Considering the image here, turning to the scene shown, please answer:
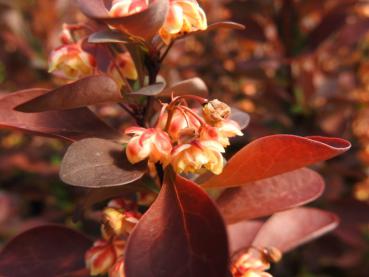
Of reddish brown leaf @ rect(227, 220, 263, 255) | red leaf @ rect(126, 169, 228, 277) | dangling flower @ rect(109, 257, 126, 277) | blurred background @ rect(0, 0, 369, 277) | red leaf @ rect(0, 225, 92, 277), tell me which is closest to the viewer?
red leaf @ rect(126, 169, 228, 277)

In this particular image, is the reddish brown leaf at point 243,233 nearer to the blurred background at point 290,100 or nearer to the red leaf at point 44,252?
the red leaf at point 44,252

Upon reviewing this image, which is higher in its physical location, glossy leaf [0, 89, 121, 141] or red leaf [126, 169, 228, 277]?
glossy leaf [0, 89, 121, 141]

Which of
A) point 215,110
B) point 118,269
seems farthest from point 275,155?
point 118,269

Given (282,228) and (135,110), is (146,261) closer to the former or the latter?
(135,110)

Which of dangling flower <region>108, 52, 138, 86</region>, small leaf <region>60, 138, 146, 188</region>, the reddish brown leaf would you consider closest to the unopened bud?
→ small leaf <region>60, 138, 146, 188</region>

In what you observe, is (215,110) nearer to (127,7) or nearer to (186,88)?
(186,88)

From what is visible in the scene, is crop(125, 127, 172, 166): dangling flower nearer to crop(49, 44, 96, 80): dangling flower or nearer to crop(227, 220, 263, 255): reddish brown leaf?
crop(49, 44, 96, 80): dangling flower

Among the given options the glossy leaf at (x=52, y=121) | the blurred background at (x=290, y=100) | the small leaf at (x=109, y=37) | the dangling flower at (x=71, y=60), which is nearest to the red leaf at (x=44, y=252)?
the glossy leaf at (x=52, y=121)
